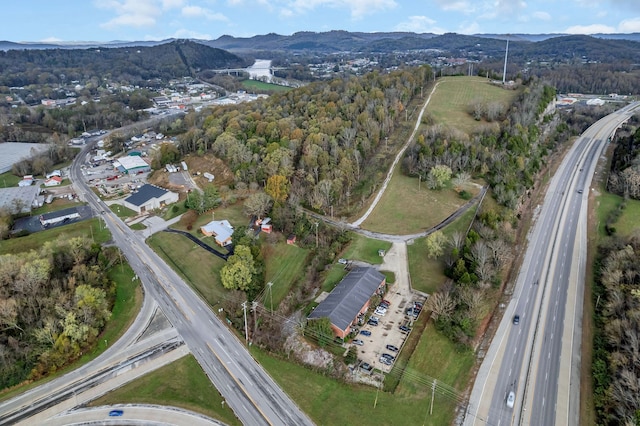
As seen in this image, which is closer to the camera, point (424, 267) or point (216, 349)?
point (216, 349)

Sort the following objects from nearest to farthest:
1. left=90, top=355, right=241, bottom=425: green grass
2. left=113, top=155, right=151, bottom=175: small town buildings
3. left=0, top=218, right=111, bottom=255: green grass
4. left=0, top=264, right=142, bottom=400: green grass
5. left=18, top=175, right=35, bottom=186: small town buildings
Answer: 1. left=90, top=355, right=241, bottom=425: green grass
2. left=0, top=264, right=142, bottom=400: green grass
3. left=0, top=218, right=111, bottom=255: green grass
4. left=18, top=175, right=35, bottom=186: small town buildings
5. left=113, top=155, right=151, bottom=175: small town buildings

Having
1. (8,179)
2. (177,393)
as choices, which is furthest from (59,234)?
(8,179)

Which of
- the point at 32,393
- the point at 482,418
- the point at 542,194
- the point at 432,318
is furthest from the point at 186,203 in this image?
the point at 542,194

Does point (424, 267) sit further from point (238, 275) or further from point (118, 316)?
point (118, 316)

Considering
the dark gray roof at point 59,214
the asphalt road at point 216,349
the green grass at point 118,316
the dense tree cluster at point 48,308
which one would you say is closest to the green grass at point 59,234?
the dark gray roof at point 59,214

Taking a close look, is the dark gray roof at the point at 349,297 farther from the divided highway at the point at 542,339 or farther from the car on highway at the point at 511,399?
the car on highway at the point at 511,399

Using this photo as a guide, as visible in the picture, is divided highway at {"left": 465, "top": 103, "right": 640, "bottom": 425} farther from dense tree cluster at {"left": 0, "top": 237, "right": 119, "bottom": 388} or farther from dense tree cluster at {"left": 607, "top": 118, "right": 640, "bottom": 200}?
dense tree cluster at {"left": 0, "top": 237, "right": 119, "bottom": 388}

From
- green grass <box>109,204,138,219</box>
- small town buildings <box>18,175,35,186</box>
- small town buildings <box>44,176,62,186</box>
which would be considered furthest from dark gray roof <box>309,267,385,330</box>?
small town buildings <box>18,175,35,186</box>
